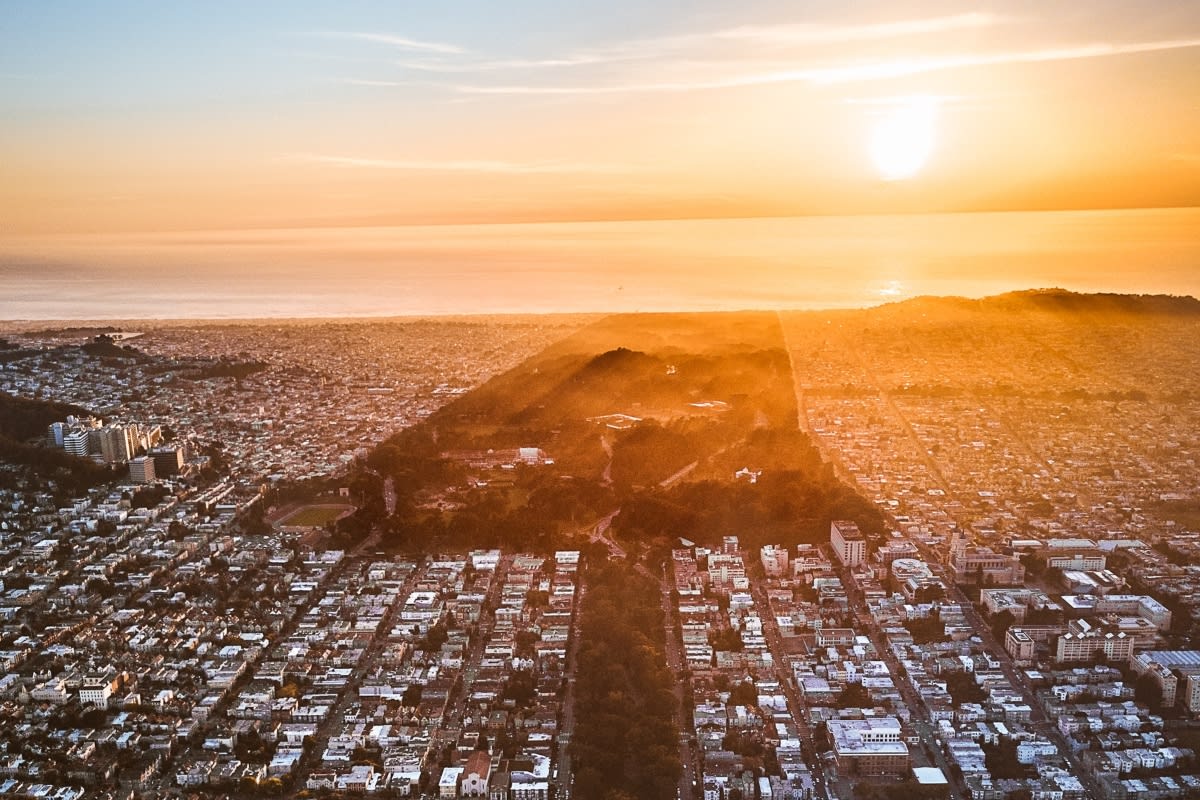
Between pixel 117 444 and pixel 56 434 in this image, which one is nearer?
pixel 117 444

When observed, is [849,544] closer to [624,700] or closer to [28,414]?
[624,700]

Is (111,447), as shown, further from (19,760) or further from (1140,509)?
(1140,509)

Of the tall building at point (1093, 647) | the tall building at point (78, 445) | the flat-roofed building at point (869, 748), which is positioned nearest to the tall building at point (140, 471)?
the tall building at point (78, 445)

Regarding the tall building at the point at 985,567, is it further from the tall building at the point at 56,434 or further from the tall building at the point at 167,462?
the tall building at the point at 56,434

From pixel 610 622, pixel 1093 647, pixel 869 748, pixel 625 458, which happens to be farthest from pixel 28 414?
pixel 1093 647

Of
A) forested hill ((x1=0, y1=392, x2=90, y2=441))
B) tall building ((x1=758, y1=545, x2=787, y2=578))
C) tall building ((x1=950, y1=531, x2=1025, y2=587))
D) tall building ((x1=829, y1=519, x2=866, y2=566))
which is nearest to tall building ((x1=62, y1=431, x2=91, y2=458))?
forested hill ((x1=0, y1=392, x2=90, y2=441))

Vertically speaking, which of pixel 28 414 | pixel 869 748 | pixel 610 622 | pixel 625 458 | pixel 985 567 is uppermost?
pixel 28 414

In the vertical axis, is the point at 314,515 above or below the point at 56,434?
below
